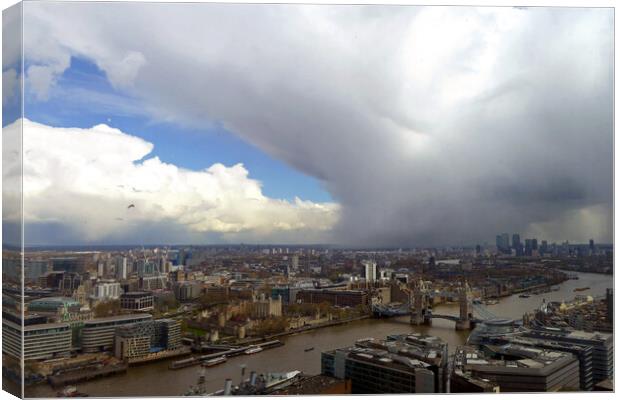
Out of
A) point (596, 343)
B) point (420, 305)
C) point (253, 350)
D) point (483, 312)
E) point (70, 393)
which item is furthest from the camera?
point (420, 305)

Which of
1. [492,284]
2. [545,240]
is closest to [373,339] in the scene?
Result: [492,284]

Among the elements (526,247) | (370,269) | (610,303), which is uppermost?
(526,247)

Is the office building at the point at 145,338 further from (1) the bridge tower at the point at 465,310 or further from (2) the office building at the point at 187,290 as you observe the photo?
(1) the bridge tower at the point at 465,310

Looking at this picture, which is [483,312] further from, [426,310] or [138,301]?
[138,301]

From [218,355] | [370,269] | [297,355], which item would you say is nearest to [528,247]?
[370,269]

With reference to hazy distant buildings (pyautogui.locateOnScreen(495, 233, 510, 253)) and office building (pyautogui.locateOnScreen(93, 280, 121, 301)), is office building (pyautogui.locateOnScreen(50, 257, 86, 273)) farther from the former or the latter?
hazy distant buildings (pyautogui.locateOnScreen(495, 233, 510, 253))

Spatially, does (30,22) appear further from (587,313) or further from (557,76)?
(587,313)

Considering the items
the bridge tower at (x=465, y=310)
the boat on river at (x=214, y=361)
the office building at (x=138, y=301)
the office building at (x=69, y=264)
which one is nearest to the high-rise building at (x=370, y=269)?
the bridge tower at (x=465, y=310)
